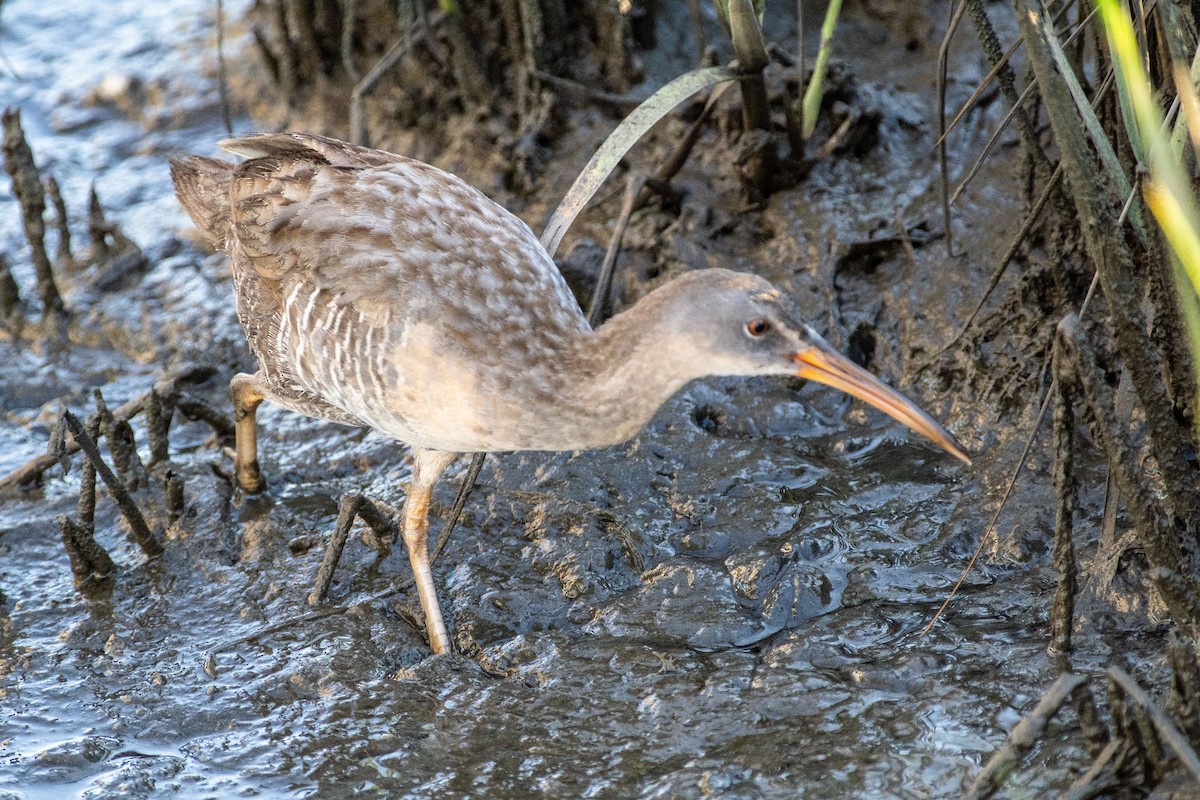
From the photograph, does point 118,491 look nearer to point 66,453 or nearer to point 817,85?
point 66,453

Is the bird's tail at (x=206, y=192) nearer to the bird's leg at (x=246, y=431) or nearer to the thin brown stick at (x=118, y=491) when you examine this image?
the bird's leg at (x=246, y=431)

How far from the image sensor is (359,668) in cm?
346

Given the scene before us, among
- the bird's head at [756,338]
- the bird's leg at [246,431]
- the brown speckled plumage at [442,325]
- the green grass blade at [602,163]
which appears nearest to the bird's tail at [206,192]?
the brown speckled plumage at [442,325]

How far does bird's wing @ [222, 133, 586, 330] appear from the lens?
3223 mm

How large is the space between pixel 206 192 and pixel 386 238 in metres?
0.94

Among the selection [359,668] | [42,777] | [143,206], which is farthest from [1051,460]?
Result: [143,206]

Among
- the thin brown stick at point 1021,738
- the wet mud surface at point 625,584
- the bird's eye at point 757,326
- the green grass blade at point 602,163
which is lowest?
the wet mud surface at point 625,584

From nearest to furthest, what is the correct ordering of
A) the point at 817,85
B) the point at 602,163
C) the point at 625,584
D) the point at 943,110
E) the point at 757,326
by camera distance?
the point at 757,326
the point at 602,163
the point at 625,584
the point at 943,110
the point at 817,85

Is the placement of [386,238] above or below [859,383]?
above

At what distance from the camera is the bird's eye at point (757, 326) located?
286 cm

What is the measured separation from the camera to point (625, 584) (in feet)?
12.0

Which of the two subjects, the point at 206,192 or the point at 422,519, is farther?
the point at 206,192

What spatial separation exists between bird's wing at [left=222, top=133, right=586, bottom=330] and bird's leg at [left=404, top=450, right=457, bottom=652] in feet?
2.00

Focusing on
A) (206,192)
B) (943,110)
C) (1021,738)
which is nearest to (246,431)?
(206,192)
